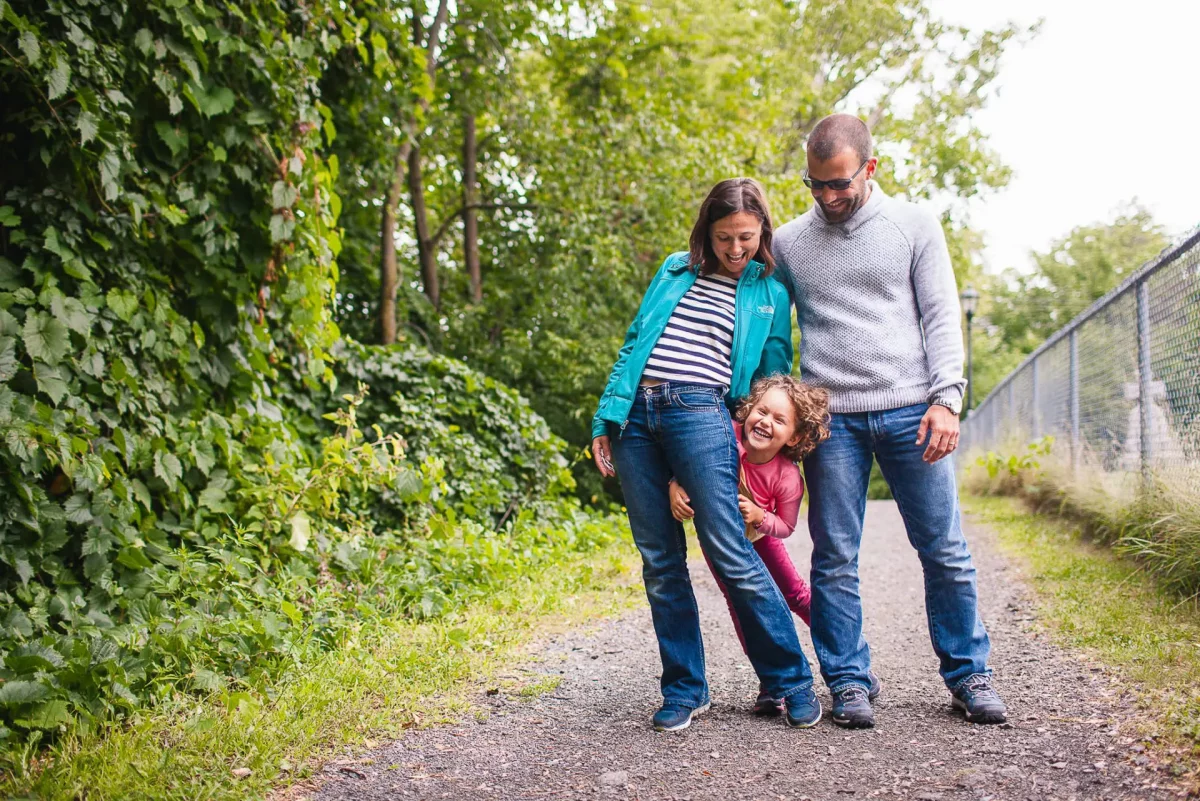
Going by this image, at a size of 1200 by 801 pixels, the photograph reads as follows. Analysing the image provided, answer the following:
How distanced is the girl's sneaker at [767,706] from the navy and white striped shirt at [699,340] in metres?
1.07

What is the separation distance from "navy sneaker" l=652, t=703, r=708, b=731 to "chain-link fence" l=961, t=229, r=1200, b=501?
2.88 meters

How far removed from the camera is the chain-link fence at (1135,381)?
15.8ft

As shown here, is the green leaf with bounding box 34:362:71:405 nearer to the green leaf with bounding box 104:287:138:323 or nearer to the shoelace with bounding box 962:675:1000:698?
the green leaf with bounding box 104:287:138:323

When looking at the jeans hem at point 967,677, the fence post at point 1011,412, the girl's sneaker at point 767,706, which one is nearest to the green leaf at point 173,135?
→ the girl's sneaker at point 767,706

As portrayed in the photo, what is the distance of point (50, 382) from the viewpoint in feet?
12.0

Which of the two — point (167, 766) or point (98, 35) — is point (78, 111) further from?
point (167, 766)

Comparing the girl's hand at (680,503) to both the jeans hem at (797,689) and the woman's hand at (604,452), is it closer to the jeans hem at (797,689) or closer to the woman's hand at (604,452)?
the woman's hand at (604,452)

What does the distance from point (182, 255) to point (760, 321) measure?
2961 millimetres

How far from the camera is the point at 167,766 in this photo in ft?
8.61

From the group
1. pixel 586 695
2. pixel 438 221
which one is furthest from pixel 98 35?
pixel 438 221

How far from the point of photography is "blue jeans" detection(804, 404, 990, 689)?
317cm

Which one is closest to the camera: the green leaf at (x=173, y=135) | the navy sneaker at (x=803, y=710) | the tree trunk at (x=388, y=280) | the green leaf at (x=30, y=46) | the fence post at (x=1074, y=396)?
the navy sneaker at (x=803, y=710)

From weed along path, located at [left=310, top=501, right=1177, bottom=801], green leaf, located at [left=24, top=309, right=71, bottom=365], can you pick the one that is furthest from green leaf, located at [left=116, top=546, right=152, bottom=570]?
weed along path, located at [left=310, top=501, right=1177, bottom=801]

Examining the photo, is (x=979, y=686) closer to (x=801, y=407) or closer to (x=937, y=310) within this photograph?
(x=801, y=407)
